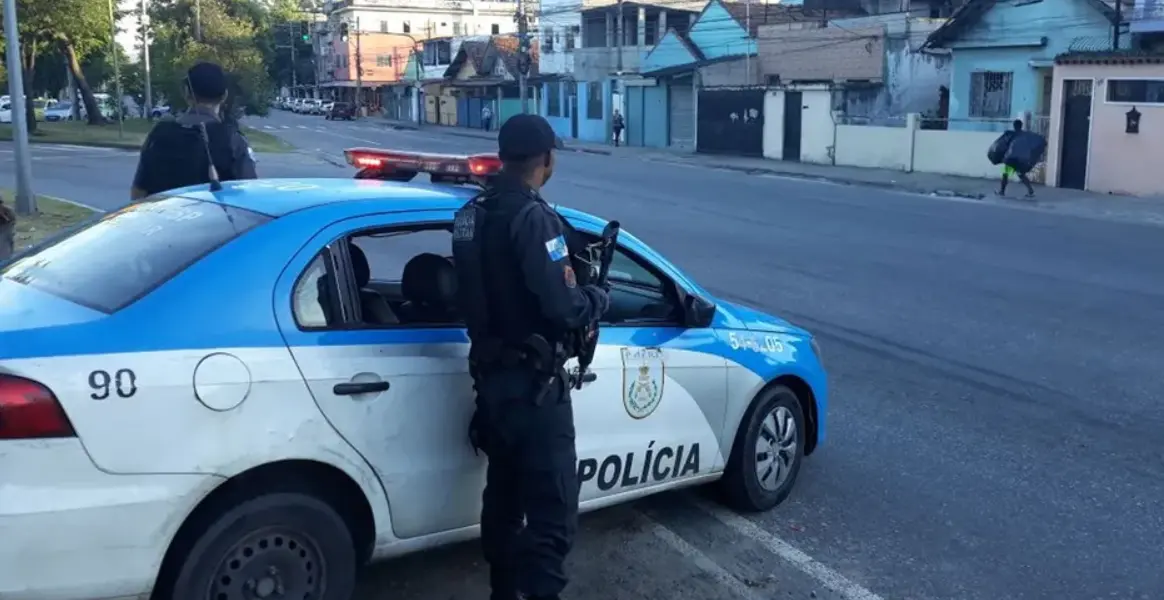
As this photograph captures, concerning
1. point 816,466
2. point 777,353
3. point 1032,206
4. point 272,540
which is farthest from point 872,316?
point 1032,206

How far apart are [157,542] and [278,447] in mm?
433

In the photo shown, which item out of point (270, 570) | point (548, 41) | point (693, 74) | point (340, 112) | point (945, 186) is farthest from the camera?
point (340, 112)

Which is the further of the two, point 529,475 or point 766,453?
point 766,453

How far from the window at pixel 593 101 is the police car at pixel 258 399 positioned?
154 ft

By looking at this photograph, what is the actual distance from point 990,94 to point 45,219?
76.4ft

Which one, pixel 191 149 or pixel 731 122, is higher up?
pixel 191 149

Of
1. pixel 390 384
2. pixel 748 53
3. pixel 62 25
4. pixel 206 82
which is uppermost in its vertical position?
pixel 62 25

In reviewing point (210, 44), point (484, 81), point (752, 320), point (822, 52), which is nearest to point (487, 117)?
point (484, 81)

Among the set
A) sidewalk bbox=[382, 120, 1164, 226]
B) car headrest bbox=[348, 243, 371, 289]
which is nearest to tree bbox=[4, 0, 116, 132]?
sidewalk bbox=[382, 120, 1164, 226]

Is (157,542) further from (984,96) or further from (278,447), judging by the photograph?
(984,96)

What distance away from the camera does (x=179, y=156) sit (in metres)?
5.78

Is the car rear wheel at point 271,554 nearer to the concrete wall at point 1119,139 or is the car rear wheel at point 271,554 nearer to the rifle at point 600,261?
the rifle at point 600,261

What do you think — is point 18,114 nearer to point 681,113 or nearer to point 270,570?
point 270,570

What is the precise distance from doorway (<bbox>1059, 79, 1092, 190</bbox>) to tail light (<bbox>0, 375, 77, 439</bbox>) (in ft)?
80.6
